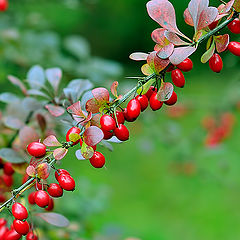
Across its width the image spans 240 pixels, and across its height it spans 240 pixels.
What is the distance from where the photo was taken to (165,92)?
0.67m

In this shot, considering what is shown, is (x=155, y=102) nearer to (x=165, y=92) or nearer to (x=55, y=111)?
(x=165, y=92)

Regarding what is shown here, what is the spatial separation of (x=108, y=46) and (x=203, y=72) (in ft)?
5.64

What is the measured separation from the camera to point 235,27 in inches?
27.9

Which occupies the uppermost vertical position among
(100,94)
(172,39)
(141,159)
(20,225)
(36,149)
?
(141,159)

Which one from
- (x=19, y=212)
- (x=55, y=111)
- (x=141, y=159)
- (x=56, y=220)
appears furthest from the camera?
(x=141, y=159)

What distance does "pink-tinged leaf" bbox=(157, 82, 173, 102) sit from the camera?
2.19ft

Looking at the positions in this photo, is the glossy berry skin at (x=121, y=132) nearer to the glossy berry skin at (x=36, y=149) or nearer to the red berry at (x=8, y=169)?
the glossy berry skin at (x=36, y=149)

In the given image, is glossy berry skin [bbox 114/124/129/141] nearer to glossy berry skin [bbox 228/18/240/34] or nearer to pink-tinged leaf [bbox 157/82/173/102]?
pink-tinged leaf [bbox 157/82/173/102]

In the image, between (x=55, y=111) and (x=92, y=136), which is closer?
(x=92, y=136)

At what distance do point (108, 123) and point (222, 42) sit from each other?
0.24 meters

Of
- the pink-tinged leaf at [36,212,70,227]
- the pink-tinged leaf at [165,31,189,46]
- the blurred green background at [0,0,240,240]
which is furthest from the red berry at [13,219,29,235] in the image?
the blurred green background at [0,0,240,240]

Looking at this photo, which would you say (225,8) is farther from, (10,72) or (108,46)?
(108,46)

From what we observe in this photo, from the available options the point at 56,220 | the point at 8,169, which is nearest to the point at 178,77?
the point at 56,220

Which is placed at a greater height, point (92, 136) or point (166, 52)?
point (166, 52)
